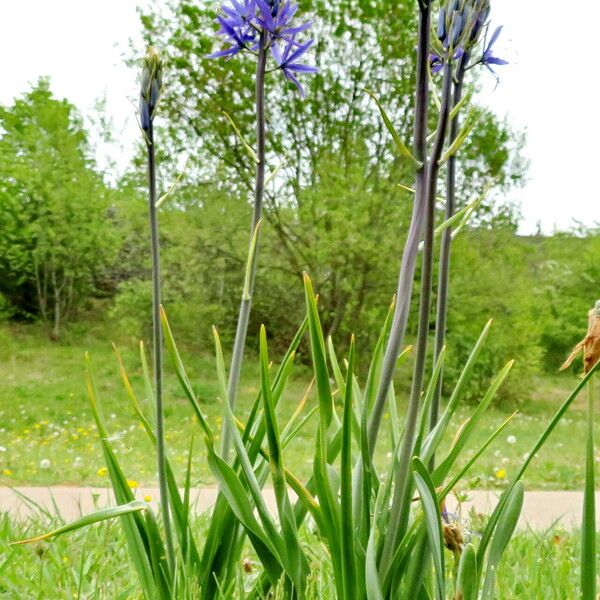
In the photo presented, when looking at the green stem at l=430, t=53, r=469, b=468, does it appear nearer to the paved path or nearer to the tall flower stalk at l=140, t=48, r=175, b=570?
the tall flower stalk at l=140, t=48, r=175, b=570

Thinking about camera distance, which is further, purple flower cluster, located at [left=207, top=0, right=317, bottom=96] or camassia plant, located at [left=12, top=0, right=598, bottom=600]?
purple flower cluster, located at [left=207, top=0, right=317, bottom=96]

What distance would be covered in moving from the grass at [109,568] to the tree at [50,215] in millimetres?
11014

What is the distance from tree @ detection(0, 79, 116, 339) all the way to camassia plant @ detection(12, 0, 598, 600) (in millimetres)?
12012

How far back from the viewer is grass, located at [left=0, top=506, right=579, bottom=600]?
1969 mm

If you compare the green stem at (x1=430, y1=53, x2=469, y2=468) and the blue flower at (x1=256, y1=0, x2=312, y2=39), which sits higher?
the blue flower at (x1=256, y1=0, x2=312, y2=39)

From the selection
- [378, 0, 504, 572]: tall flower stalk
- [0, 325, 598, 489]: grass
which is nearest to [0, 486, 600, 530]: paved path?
[0, 325, 598, 489]: grass

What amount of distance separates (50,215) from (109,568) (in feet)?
39.2

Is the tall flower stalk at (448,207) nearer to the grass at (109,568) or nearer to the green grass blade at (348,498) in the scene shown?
the green grass blade at (348,498)

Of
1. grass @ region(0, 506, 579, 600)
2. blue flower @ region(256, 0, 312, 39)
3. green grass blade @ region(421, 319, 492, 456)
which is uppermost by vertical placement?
blue flower @ region(256, 0, 312, 39)

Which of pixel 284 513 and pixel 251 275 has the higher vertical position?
pixel 251 275

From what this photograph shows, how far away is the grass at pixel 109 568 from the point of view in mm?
1969

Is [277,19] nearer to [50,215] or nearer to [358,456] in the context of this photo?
[358,456]

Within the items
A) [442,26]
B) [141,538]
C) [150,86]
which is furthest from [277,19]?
[141,538]

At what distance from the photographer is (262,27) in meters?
1.64
